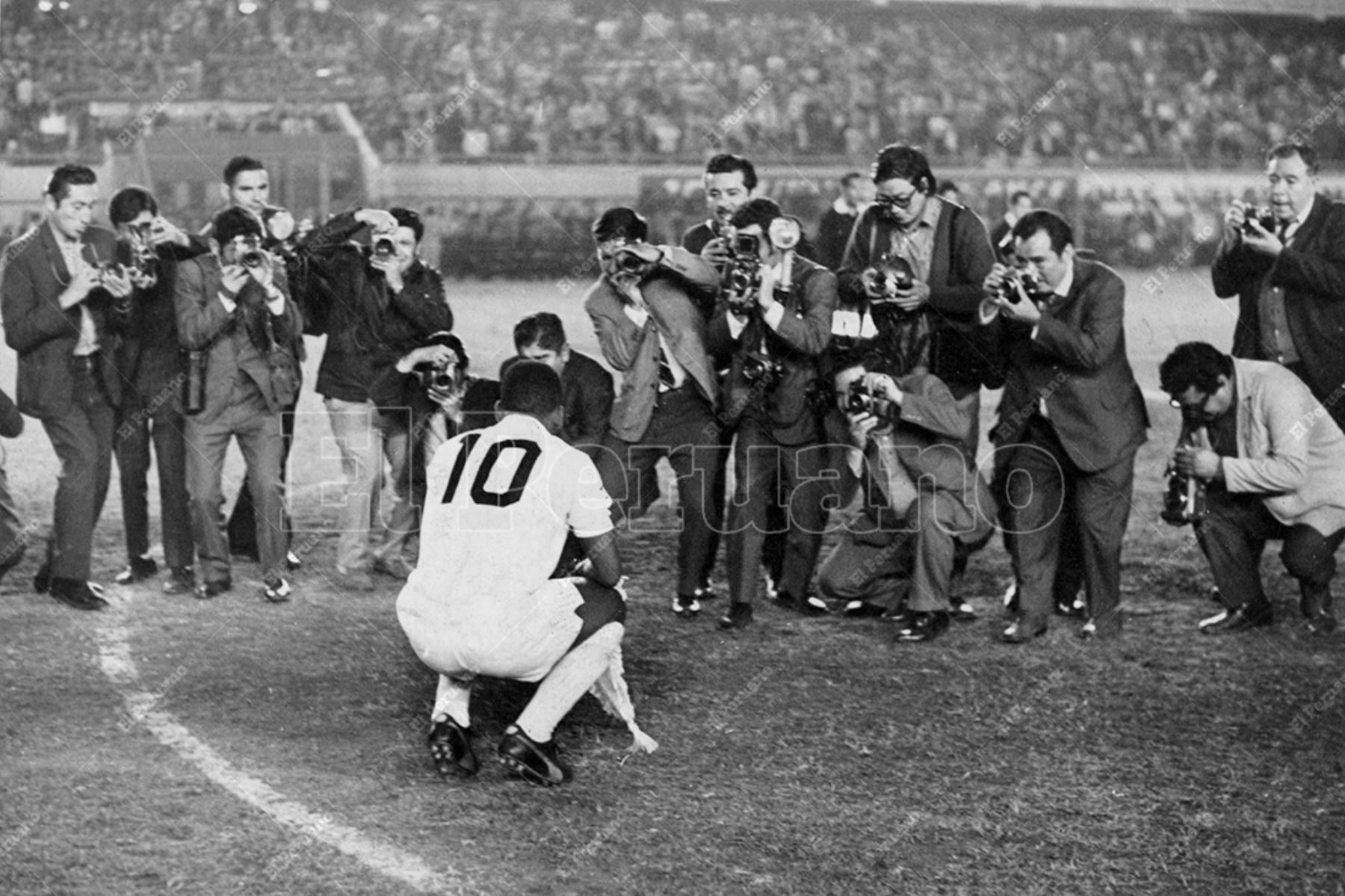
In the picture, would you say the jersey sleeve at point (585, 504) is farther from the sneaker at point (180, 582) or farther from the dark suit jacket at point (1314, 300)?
the dark suit jacket at point (1314, 300)

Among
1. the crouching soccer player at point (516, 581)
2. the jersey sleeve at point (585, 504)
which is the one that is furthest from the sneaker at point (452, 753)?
the jersey sleeve at point (585, 504)

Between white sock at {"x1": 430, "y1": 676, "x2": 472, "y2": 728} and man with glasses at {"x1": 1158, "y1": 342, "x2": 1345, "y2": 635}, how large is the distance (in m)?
3.37

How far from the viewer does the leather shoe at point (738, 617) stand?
23.9ft

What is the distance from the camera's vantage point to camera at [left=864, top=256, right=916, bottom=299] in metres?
7.18

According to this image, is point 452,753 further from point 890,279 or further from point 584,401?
point 890,279

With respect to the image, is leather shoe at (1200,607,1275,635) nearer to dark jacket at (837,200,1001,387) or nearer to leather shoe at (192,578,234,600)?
dark jacket at (837,200,1001,387)

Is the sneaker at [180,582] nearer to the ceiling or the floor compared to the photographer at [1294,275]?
nearer to the floor

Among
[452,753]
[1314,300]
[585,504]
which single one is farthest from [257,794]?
[1314,300]

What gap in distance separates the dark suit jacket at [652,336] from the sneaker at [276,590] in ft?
5.47

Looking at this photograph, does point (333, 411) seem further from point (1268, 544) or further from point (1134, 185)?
point (1134, 185)

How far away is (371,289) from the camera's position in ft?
25.6

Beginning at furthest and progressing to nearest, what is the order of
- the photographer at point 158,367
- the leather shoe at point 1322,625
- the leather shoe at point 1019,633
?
the photographer at point 158,367
the leather shoe at point 1322,625
the leather shoe at point 1019,633

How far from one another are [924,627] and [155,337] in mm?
3706

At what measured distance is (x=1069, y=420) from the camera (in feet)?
23.3
